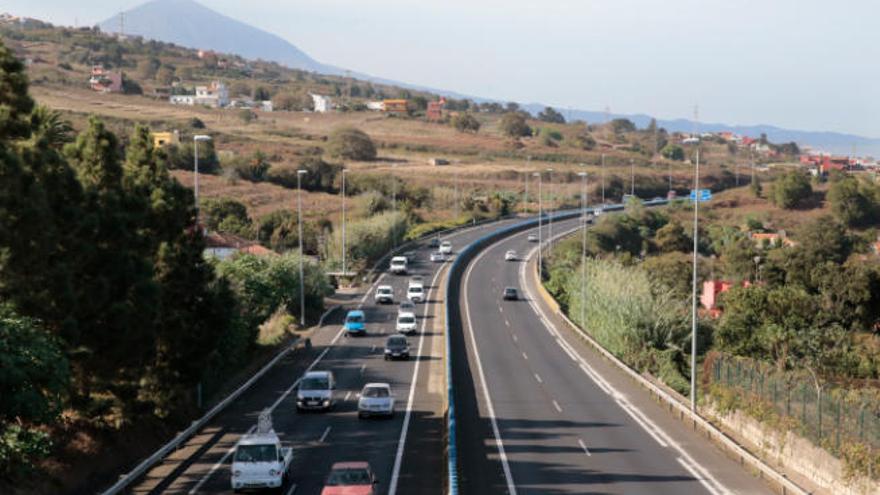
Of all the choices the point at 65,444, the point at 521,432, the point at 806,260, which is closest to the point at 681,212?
the point at 806,260

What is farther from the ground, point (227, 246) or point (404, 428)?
point (227, 246)

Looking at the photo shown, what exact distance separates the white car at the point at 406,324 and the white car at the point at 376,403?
81.5 feet

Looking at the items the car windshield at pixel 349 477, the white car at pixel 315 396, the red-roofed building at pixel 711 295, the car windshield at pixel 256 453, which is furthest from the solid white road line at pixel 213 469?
the red-roofed building at pixel 711 295

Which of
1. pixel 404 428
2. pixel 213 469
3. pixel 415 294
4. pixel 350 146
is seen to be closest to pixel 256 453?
pixel 213 469

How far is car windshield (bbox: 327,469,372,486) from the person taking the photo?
2338 centimetres

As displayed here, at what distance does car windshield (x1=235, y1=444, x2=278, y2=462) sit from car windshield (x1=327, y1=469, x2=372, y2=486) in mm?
2416

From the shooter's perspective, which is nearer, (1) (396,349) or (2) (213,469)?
(2) (213,469)

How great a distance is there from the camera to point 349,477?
2352 cm

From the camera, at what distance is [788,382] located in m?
30.5

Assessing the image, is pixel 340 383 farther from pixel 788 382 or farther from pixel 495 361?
pixel 788 382

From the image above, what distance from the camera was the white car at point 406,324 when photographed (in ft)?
202

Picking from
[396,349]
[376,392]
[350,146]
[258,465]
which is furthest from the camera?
[350,146]

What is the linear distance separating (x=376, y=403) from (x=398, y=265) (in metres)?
56.8

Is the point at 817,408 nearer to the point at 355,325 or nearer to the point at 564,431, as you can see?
the point at 564,431
